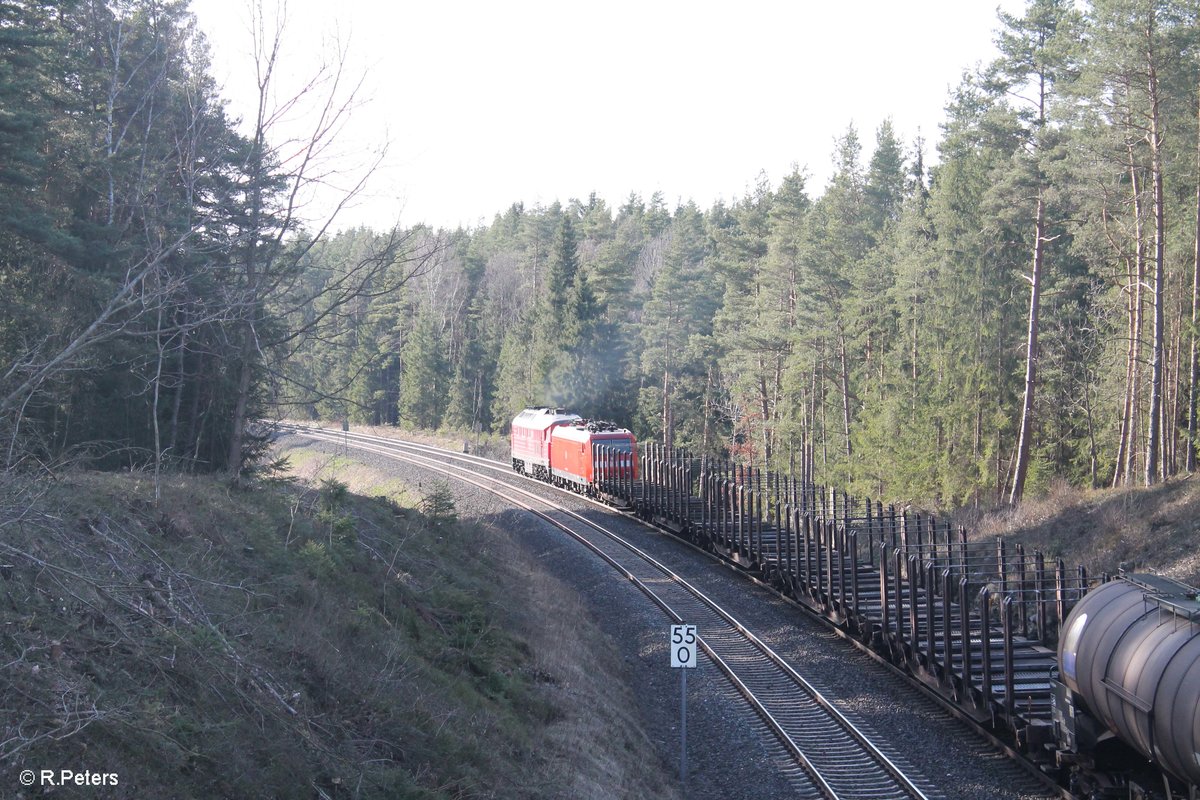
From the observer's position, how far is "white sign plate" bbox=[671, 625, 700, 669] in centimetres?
1170

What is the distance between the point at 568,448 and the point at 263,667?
1117 inches

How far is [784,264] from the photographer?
43438 mm

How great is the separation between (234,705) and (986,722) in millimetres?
9427

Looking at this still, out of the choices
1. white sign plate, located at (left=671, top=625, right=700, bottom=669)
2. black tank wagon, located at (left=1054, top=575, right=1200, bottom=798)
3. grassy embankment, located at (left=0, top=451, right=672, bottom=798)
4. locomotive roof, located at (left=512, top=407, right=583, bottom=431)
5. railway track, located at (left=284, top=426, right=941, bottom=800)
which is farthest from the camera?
locomotive roof, located at (left=512, top=407, right=583, bottom=431)

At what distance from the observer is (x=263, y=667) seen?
8.35 m

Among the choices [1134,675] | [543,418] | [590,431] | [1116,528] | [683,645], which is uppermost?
[543,418]

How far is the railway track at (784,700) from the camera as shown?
35.6 ft

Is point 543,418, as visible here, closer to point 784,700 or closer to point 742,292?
point 742,292

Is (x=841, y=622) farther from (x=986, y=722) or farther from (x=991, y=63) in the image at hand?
(x=991, y=63)

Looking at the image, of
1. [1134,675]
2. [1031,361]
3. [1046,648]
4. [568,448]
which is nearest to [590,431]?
[568,448]

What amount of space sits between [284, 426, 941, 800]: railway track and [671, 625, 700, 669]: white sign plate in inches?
71.6

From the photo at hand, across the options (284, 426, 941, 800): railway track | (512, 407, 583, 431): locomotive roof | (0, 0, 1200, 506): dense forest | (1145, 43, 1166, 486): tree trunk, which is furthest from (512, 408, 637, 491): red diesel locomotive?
(1145, 43, 1166, 486): tree trunk

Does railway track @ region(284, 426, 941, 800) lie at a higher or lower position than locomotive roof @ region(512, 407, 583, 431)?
Answer: lower

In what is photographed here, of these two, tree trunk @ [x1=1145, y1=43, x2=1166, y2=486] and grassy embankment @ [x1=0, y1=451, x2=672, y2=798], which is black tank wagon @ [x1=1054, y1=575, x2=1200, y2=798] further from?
tree trunk @ [x1=1145, y1=43, x2=1166, y2=486]
